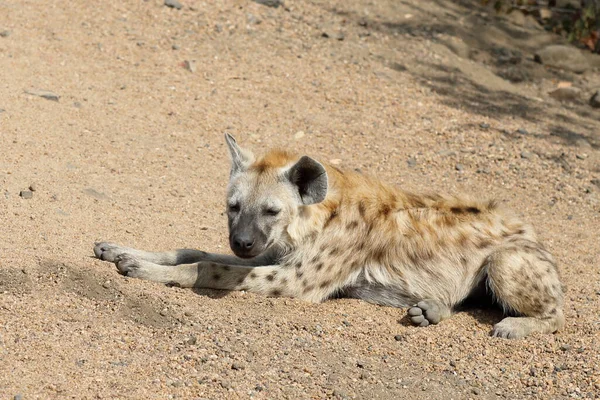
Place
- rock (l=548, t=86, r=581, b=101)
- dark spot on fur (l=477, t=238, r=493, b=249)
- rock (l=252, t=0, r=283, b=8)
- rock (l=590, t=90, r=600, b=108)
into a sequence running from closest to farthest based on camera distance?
dark spot on fur (l=477, t=238, r=493, b=249)
rock (l=590, t=90, r=600, b=108)
rock (l=548, t=86, r=581, b=101)
rock (l=252, t=0, r=283, b=8)

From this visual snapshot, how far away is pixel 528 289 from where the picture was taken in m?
3.88

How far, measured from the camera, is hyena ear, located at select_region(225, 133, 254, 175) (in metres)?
3.96

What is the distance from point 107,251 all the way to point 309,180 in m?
0.99

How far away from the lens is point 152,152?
546 centimetres

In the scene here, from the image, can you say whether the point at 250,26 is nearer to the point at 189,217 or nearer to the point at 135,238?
the point at 189,217

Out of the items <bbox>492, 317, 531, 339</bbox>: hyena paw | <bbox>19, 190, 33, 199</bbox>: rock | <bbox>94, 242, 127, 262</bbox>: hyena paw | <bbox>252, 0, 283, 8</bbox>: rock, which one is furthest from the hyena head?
<bbox>252, 0, 283, 8</bbox>: rock

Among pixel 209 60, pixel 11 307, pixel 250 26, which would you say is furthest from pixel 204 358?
pixel 250 26

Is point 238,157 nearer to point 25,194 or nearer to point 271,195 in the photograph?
point 271,195

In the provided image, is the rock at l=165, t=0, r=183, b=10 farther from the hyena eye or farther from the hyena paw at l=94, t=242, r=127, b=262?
the hyena eye

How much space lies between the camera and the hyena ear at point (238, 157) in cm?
396

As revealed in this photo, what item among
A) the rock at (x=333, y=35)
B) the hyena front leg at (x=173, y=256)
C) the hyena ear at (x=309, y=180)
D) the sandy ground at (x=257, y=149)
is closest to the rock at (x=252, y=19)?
the sandy ground at (x=257, y=149)

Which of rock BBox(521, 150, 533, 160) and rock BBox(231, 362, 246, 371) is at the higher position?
rock BBox(231, 362, 246, 371)

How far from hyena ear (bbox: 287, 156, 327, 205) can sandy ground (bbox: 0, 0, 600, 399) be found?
500mm

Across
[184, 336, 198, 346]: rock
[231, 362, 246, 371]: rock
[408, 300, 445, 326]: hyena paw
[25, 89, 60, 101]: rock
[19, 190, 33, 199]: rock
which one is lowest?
[25, 89, 60, 101]: rock
